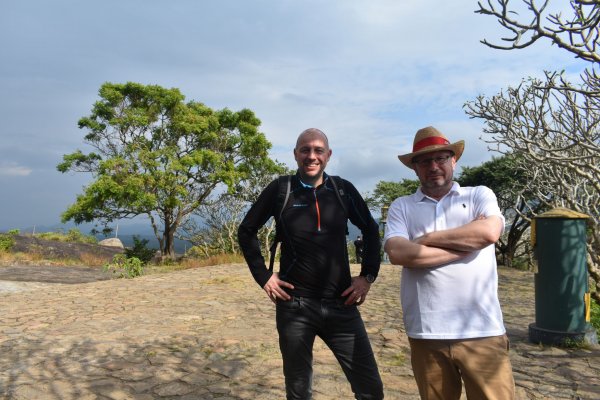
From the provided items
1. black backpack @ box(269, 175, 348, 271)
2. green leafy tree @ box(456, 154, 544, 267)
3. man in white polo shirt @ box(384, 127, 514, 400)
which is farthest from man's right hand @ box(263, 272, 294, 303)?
green leafy tree @ box(456, 154, 544, 267)

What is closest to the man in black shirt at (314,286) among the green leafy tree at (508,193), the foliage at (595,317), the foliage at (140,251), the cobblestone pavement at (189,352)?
the cobblestone pavement at (189,352)

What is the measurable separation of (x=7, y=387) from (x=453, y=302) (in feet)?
13.4

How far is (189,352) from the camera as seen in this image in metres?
5.30

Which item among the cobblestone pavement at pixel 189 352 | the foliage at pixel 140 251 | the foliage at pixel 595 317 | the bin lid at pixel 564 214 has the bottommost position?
the cobblestone pavement at pixel 189 352

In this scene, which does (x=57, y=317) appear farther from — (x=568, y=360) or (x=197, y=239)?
(x=197, y=239)

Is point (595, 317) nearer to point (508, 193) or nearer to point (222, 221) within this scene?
point (508, 193)

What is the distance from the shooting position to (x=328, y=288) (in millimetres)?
2760

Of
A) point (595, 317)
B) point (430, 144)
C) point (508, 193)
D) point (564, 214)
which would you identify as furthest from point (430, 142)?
point (508, 193)

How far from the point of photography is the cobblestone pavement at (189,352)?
4105 mm

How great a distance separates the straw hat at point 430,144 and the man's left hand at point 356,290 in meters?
0.79

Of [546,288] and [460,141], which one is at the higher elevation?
[460,141]

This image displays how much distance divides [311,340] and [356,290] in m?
0.41

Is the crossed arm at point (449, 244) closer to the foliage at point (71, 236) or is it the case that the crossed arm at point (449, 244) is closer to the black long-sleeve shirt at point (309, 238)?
the black long-sleeve shirt at point (309, 238)

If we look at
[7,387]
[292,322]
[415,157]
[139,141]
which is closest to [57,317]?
[7,387]
